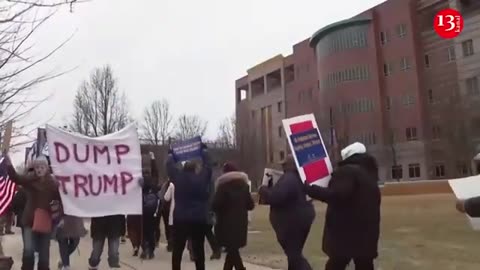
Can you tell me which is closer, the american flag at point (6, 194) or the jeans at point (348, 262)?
the jeans at point (348, 262)

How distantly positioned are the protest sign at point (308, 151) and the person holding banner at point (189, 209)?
1.78 metres

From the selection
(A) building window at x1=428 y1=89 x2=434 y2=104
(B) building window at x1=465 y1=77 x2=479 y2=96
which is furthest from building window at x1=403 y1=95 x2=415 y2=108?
(B) building window at x1=465 y1=77 x2=479 y2=96

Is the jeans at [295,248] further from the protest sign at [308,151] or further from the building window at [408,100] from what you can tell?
the building window at [408,100]

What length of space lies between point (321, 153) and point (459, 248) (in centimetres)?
714

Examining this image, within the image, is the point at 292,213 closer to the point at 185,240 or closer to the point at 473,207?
the point at 185,240

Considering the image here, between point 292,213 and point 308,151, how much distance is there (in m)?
0.83

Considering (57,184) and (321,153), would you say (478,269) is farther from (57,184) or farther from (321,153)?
(57,184)

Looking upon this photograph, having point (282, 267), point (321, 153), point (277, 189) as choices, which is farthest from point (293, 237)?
point (282, 267)

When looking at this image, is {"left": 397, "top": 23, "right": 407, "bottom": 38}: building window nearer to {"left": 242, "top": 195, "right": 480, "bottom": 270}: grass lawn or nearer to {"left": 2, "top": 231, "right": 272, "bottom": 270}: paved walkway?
{"left": 242, "top": 195, "right": 480, "bottom": 270}: grass lawn

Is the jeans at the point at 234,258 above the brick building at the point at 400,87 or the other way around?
the other way around

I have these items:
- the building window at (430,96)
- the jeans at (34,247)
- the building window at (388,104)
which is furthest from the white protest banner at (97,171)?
the building window at (388,104)

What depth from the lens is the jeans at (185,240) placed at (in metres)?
8.27

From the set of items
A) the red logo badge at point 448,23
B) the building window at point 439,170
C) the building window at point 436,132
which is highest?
the red logo badge at point 448,23

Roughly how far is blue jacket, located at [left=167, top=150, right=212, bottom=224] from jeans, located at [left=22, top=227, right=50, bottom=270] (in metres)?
1.83
